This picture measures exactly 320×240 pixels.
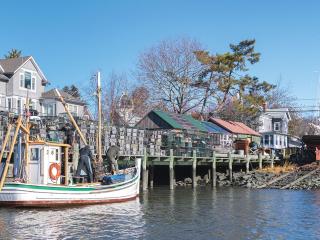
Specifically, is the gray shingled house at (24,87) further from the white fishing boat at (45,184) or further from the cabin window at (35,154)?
the cabin window at (35,154)

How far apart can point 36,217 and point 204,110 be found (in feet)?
162

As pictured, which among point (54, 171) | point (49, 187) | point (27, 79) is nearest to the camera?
point (49, 187)

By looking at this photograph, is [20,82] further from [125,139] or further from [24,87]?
[125,139]

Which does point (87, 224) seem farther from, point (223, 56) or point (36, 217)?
point (223, 56)

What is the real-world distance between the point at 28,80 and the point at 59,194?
36.2 metres

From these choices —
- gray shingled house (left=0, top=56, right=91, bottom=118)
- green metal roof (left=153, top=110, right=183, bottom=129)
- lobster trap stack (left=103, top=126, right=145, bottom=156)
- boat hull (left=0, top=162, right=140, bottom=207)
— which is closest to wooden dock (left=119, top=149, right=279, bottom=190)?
lobster trap stack (left=103, top=126, right=145, bottom=156)

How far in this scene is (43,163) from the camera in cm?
2736

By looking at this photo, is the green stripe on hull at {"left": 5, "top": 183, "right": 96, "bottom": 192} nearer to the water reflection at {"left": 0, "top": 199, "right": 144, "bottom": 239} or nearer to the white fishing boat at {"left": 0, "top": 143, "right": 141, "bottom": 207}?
the white fishing boat at {"left": 0, "top": 143, "right": 141, "bottom": 207}

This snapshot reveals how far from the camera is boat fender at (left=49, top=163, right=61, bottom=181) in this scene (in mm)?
27750

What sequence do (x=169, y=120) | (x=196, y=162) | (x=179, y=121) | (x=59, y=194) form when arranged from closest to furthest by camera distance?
(x=59, y=194)
(x=196, y=162)
(x=169, y=120)
(x=179, y=121)

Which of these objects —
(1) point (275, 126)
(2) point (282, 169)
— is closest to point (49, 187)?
(2) point (282, 169)

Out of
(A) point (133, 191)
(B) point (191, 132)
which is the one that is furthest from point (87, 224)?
(B) point (191, 132)

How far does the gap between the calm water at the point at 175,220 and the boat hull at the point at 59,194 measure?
0.51 m

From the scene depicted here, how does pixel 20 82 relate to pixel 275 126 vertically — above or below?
above
